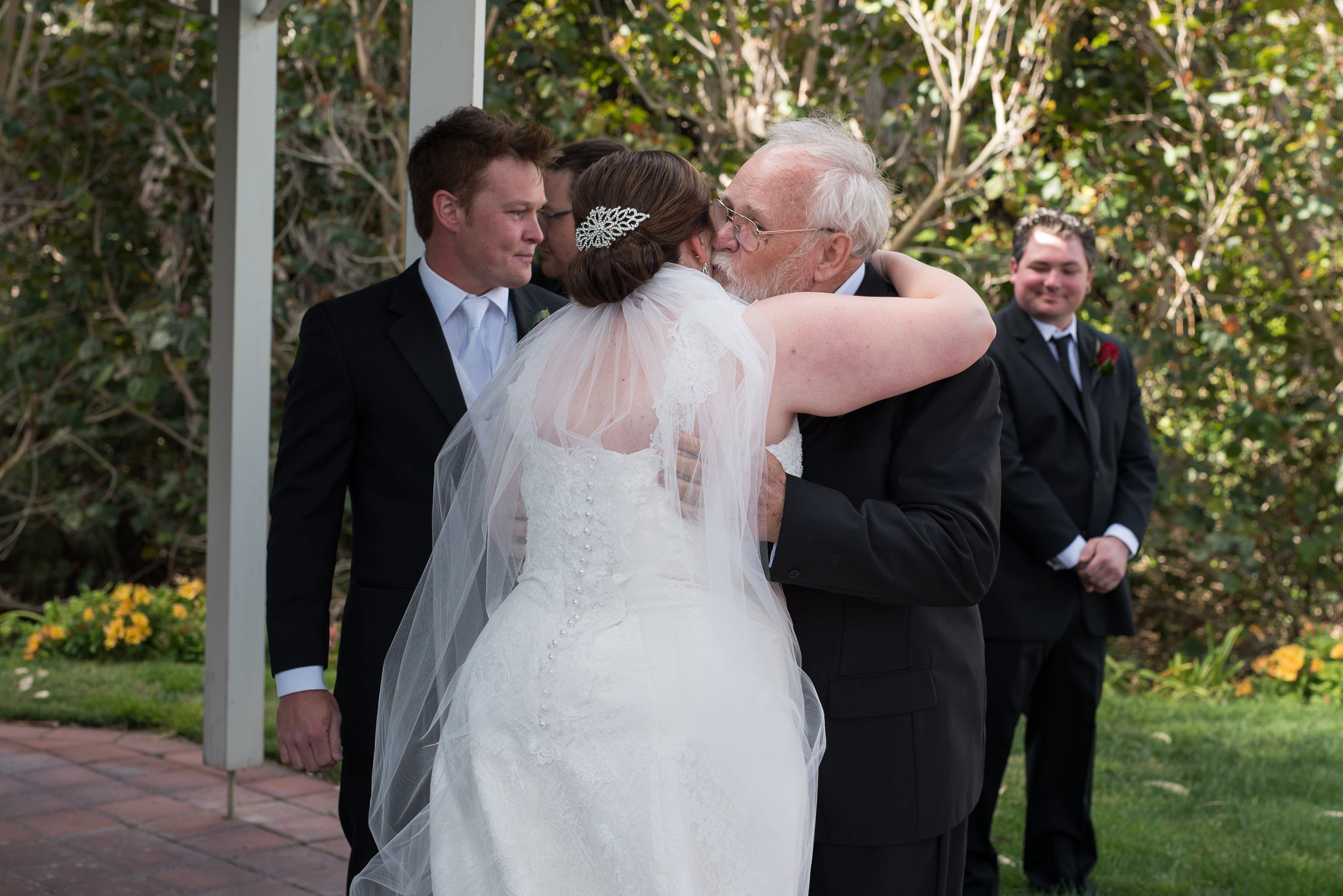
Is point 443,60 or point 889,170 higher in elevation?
point 889,170

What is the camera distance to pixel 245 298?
13.2 ft

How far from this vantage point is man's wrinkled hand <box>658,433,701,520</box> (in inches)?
69.7

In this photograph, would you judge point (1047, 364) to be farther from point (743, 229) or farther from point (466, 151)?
point (743, 229)

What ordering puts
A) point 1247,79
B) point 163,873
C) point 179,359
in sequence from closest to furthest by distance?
point 163,873 < point 1247,79 < point 179,359

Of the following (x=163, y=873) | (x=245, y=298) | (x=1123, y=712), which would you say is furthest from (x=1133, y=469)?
(x=163, y=873)

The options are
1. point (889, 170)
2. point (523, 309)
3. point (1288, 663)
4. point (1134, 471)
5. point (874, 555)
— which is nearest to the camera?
point (874, 555)

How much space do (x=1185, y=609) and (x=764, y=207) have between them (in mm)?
6207

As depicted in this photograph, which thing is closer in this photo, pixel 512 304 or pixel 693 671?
pixel 693 671

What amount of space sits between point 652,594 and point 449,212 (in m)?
1.18

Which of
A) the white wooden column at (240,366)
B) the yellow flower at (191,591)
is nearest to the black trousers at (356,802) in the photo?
the white wooden column at (240,366)

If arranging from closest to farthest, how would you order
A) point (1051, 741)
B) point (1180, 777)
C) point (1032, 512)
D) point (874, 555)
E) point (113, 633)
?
point (874, 555), point (1032, 512), point (1051, 741), point (1180, 777), point (113, 633)

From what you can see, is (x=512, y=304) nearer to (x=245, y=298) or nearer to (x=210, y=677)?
(x=245, y=298)

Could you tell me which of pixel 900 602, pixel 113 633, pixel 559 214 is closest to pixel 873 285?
pixel 900 602

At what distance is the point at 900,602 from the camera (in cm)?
181
